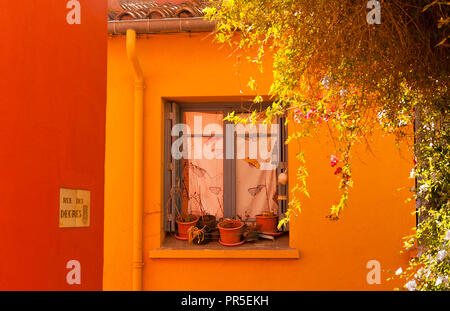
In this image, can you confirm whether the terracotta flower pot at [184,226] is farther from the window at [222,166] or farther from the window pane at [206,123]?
the window pane at [206,123]

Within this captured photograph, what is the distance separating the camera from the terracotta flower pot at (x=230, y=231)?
16.2 feet

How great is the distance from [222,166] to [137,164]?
0.90 metres

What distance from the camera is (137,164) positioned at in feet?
16.5

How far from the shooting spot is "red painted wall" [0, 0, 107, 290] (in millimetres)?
2184

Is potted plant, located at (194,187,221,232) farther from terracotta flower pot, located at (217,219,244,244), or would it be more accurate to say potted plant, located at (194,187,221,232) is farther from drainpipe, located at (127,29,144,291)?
drainpipe, located at (127,29,144,291)

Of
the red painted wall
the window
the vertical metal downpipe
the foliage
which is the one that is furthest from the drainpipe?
the foliage

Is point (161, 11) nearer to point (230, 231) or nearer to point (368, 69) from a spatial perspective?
point (230, 231)

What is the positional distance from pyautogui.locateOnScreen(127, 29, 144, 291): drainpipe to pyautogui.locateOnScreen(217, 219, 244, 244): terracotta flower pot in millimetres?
820

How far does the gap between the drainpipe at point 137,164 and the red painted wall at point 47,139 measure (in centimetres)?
174

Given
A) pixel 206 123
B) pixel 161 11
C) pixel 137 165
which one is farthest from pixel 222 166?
pixel 161 11

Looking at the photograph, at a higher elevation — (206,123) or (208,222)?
(206,123)

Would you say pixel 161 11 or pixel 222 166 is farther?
pixel 222 166
